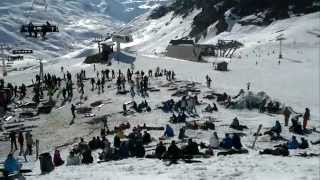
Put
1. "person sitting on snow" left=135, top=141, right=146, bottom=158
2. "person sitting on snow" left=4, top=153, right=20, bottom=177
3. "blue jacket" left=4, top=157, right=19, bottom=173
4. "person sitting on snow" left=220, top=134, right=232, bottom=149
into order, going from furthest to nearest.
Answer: "person sitting on snow" left=220, top=134, right=232, bottom=149 < "person sitting on snow" left=135, top=141, right=146, bottom=158 < "blue jacket" left=4, top=157, right=19, bottom=173 < "person sitting on snow" left=4, top=153, right=20, bottom=177

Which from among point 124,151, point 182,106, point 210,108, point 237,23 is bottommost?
point 124,151

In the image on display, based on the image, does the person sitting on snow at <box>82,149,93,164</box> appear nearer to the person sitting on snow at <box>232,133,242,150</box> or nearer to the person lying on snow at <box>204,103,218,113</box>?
the person sitting on snow at <box>232,133,242,150</box>

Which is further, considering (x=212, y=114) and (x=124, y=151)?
(x=212, y=114)

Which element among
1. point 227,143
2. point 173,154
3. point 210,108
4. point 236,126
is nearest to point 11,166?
point 173,154

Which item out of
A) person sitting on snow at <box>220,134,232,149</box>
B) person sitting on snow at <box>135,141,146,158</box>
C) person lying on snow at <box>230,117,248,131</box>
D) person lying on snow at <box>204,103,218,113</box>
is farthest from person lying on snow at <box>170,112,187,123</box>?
person sitting on snow at <box>135,141,146,158</box>

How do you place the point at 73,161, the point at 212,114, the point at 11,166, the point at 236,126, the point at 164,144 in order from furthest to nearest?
1. the point at 212,114
2. the point at 236,126
3. the point at 164,144
4. the point at 73,161
5. the point at 11,166

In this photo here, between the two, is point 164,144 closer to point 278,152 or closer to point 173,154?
point 173,154

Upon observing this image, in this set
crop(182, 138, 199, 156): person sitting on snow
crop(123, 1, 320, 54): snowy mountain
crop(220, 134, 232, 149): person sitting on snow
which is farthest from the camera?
crop(123, 1, 320, 54): snowy mountain

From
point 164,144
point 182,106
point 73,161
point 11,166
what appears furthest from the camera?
point 182,106

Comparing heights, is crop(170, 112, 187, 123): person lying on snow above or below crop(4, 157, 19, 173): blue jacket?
above

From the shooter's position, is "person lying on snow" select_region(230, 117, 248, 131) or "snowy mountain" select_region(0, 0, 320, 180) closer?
"snowy mountain" select_region(0, 0, 320, 180)

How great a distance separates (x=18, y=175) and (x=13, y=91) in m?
36.9

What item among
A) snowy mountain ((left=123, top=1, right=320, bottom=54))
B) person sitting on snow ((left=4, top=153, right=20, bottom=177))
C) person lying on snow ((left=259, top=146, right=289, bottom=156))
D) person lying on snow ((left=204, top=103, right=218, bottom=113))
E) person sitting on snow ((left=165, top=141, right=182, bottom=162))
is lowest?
person sitting on snow ((left=4, top=153, right=20, bottom=177))

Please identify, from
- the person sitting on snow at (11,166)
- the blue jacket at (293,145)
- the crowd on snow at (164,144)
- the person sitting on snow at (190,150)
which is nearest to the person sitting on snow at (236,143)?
the crowd on snow at (164,144)
